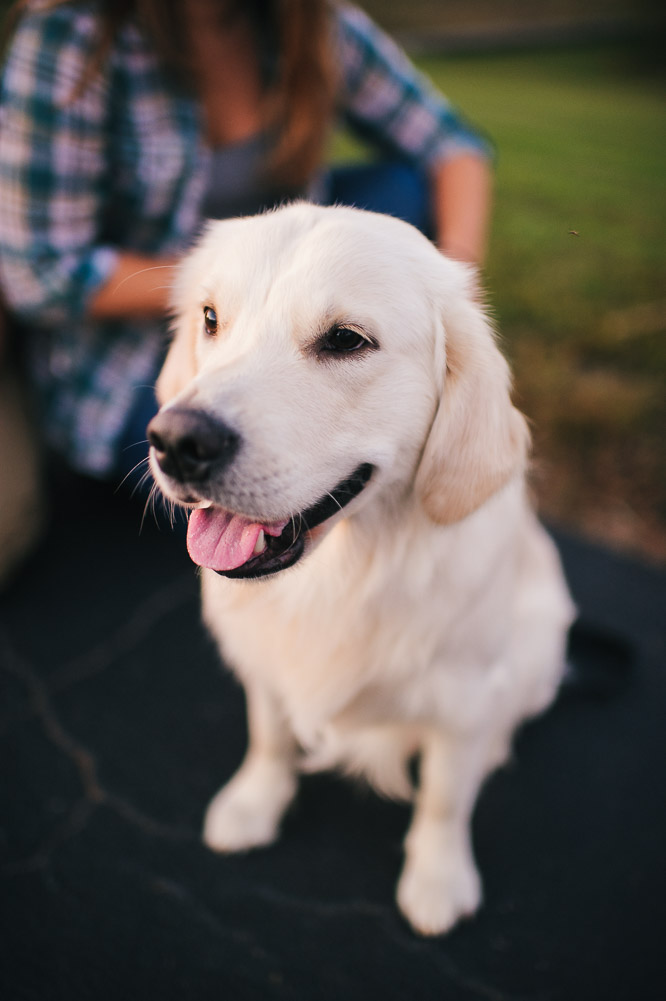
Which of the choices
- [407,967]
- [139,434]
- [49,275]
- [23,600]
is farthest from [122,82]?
[407,967]

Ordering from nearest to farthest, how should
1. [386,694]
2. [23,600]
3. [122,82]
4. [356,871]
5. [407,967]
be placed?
1. [386,694]
2. [407,967]
3. [356,871]
4. [122,82]
5. [23,600]

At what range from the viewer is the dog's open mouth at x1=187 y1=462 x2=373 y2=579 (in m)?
1.09

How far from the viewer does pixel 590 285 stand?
4.08 meters

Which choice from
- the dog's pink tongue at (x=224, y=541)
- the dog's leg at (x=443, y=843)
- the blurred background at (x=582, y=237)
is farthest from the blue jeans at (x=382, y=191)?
the dog's leg at (x=443, y=843)

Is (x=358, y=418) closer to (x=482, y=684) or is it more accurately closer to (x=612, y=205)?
(x=482, y=684)

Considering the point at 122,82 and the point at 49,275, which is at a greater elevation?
the point at 122,82

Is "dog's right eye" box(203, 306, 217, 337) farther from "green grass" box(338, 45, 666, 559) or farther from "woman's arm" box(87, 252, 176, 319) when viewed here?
"woman's arm" box(87, 252, 176, 319)

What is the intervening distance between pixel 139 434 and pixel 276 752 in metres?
1.02

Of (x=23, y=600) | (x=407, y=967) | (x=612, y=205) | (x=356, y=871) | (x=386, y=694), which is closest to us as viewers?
(x=386, y=694)

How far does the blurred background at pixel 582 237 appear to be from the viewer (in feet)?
8.99

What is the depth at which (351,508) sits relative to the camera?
1110 mm

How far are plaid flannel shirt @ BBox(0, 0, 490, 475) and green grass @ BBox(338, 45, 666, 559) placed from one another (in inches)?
39.2

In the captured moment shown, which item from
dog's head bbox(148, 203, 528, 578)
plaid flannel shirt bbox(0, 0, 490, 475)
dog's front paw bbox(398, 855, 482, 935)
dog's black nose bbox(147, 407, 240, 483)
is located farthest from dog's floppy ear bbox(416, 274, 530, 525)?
plaid flannel shirt bbox(0, 0, 490, 475)

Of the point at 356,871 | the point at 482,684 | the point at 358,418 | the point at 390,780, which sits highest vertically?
the point at 358,418
